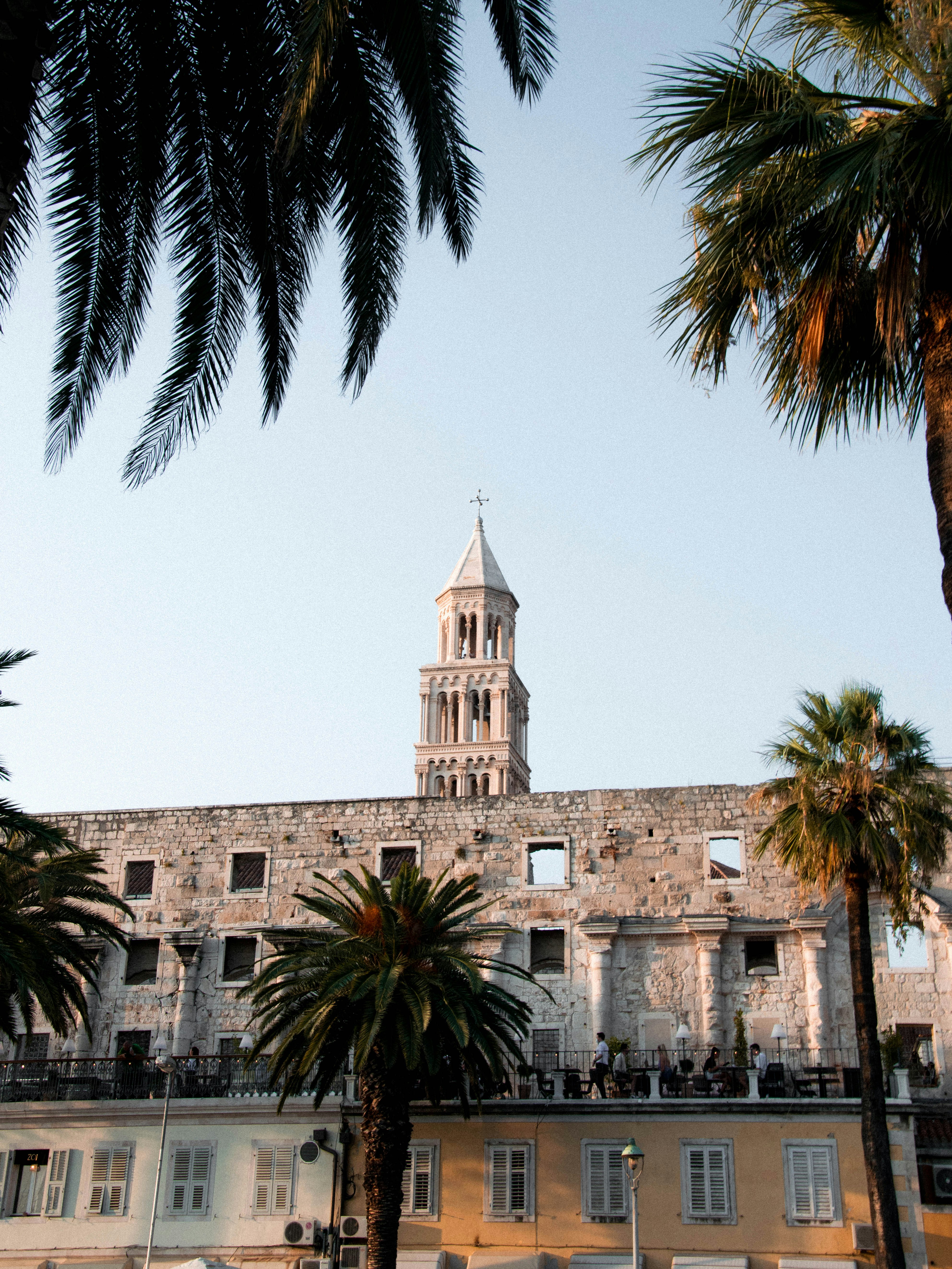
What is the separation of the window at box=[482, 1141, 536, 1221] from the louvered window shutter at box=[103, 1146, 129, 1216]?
7650 mm

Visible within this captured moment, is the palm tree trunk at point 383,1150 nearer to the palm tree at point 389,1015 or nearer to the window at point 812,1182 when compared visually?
the palm tree at point 389,1015

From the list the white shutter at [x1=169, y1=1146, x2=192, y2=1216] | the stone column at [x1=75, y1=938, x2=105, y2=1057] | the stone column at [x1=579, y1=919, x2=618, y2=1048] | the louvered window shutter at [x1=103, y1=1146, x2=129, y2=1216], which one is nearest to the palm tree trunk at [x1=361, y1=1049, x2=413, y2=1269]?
the white shutter at [x1=169, y1=1146, x2=192, y2=1216]

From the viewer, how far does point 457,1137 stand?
95.7 ft

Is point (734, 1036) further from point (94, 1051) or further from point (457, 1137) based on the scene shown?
point (94, 1051)

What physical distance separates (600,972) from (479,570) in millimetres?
43764

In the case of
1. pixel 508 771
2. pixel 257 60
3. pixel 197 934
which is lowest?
pixel 197 934

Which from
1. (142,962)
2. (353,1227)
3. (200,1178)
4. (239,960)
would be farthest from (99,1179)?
(142,962)

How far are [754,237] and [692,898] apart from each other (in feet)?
89.3

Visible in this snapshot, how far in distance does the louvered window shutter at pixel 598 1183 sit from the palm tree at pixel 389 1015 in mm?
2875

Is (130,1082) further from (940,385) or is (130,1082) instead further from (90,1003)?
(940,385)

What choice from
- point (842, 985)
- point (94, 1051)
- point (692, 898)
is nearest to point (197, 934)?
point (94, 1051)

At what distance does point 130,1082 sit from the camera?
1211 inches

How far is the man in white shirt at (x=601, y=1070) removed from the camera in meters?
29.2

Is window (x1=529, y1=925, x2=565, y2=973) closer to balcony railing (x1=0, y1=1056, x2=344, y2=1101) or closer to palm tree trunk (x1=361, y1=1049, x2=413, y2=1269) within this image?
balcony railing (x1=0, y1=1056, x2=344, y2=1101)
